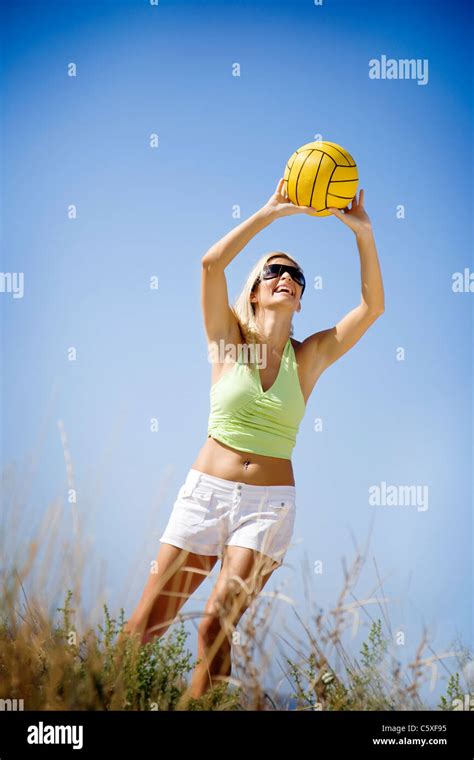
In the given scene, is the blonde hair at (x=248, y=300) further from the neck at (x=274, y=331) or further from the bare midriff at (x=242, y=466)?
the bare midriff at (x=242, y=466)

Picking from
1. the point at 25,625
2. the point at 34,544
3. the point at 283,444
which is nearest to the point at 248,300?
the point at 283,444

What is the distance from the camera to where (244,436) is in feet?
12.2

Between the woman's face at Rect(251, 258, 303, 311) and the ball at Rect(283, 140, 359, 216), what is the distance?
0.37 meters

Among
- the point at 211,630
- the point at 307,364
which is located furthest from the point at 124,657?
the point at 307,364

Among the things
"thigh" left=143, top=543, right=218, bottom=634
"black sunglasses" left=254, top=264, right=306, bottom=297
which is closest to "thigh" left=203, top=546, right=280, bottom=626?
"thigh" left=143, top=543, right=218, bottom=634

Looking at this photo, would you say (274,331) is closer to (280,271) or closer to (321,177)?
(280,271)

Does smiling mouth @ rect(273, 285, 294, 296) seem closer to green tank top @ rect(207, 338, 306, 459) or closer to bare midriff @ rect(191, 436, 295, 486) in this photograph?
green tank top @ rect(207, 338, 306, 459)

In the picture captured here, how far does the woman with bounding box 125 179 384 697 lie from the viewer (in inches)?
137

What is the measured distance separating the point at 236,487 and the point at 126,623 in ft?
2.63
